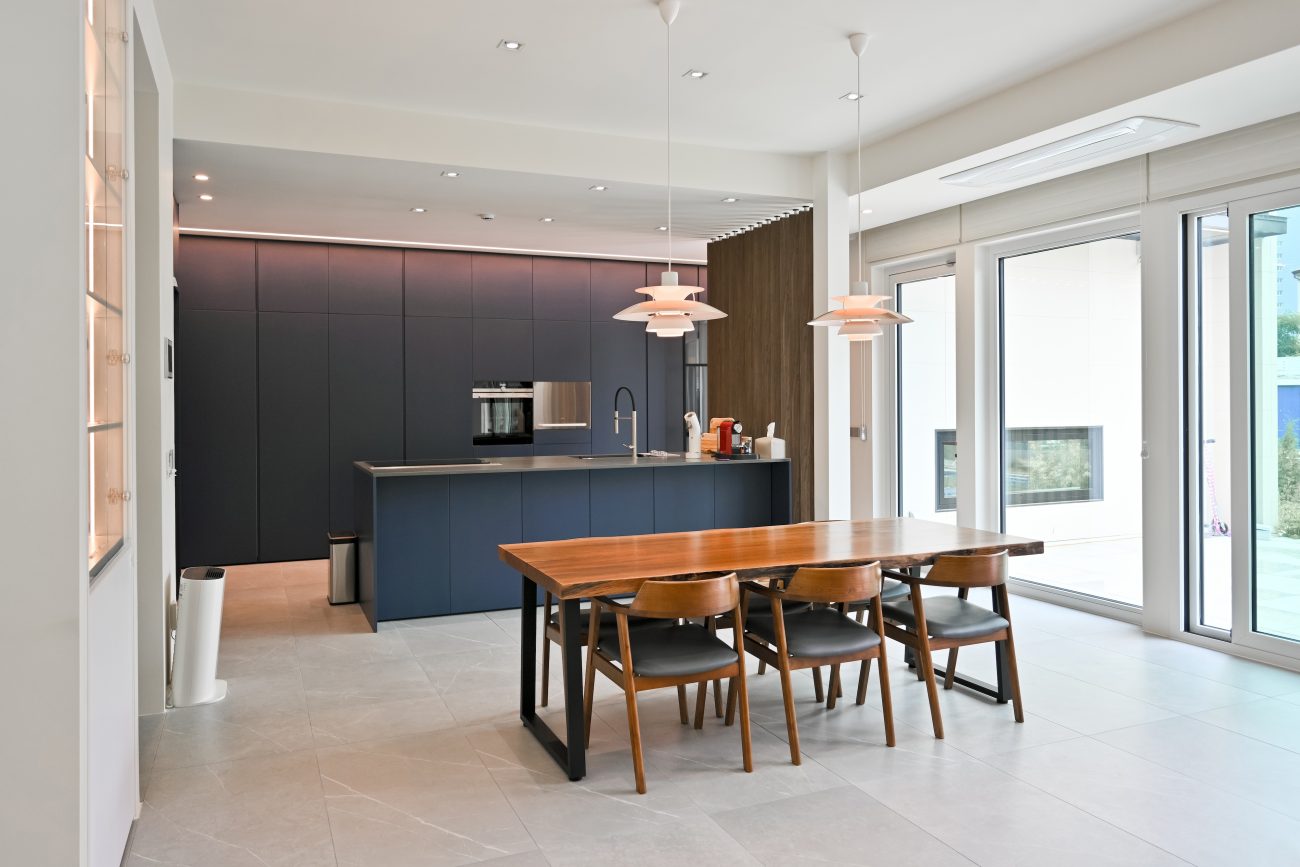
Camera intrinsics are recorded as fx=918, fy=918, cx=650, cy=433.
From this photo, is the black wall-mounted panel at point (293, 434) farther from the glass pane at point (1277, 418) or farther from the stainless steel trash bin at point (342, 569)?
the glass pane at point (1277, 418)

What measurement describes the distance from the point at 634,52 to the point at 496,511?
2932 millimetres

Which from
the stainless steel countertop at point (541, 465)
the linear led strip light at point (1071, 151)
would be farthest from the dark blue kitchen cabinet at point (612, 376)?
the linear led strip light at point (1071, 151)

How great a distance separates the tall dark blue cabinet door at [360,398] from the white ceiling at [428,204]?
82 centimetres

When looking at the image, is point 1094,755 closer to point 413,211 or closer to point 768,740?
point 768,740

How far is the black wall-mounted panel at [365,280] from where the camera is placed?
7809 mm

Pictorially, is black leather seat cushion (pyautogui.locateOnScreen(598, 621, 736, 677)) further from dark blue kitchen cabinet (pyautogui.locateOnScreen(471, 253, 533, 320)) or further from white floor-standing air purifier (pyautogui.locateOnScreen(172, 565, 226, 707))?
dark blue kitchen cabinet (pyautogui.locateOnScreen(471, 253, 533, 320))

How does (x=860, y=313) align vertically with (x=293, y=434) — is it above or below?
above

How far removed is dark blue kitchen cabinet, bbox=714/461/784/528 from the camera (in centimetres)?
661

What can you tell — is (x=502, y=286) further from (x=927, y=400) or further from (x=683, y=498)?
(x=927, y=400)

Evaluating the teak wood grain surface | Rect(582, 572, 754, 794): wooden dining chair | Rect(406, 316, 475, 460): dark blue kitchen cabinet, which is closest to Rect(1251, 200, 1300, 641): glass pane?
the teak wood grain surface

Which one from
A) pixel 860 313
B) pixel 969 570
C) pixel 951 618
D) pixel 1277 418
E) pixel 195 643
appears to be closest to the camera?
pixel 969 570

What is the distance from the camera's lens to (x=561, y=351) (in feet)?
28.4

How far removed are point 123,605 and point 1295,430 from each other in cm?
518

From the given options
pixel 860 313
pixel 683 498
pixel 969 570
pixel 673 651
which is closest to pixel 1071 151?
pixel 860 313
